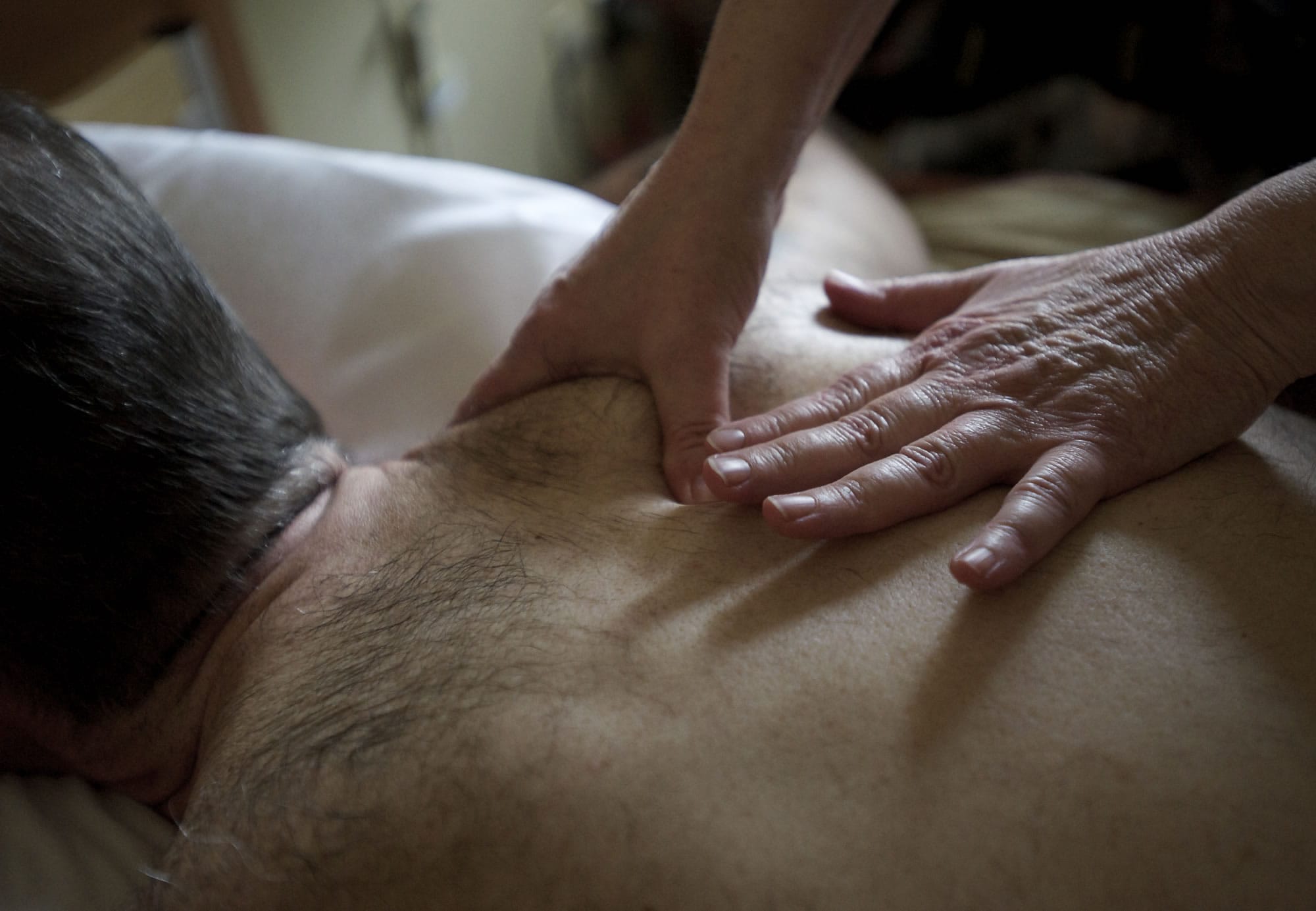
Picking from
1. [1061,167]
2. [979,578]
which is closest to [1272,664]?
[979,578]

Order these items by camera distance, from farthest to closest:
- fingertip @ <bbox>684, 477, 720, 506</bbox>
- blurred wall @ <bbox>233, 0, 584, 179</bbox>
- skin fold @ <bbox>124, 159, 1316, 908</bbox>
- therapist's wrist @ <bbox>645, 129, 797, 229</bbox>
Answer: blurred wall @ <bbox>233, 0, 584, 179</bbox>, therapist's wrist @ <bbox>645, 129, 797, 229</bbox>, fingertip @ <bbox>684, 477, 720, 506</bbox>, skin fold @ <bbox>124, 159, 1316, 908</bbox>

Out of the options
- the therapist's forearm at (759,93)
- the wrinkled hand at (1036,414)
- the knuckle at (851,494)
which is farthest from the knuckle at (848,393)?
the therapist's forearm at (759,93)

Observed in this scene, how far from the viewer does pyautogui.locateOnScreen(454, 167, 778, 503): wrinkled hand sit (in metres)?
0.87

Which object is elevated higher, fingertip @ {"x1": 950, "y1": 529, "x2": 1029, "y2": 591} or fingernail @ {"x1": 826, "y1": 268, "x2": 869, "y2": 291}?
fingernail @ {"x1": 826, "y1": 268, "x2": 869, "y2": 291}

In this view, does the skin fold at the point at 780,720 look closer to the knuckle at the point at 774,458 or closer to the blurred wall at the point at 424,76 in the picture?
the knuckle at the point at 774,458

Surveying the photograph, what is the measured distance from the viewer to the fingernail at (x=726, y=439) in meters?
0.77

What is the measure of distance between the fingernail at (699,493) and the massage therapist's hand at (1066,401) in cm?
6

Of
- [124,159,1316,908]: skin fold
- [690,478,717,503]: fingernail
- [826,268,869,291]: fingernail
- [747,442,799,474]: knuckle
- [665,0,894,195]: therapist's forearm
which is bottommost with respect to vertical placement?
[124,159,1316,908]: skin fold

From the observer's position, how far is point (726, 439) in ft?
2.51

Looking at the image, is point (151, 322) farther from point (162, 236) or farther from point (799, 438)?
point (799, 438)

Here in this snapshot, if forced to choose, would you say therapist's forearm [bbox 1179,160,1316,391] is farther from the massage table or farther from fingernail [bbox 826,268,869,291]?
the massage table

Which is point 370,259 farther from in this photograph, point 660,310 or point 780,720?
point 780,720

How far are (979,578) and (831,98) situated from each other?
624 millimetres

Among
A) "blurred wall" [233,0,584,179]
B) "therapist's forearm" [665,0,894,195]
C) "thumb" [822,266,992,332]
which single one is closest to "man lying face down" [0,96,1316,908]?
"thumb" [822,266,992,332]
